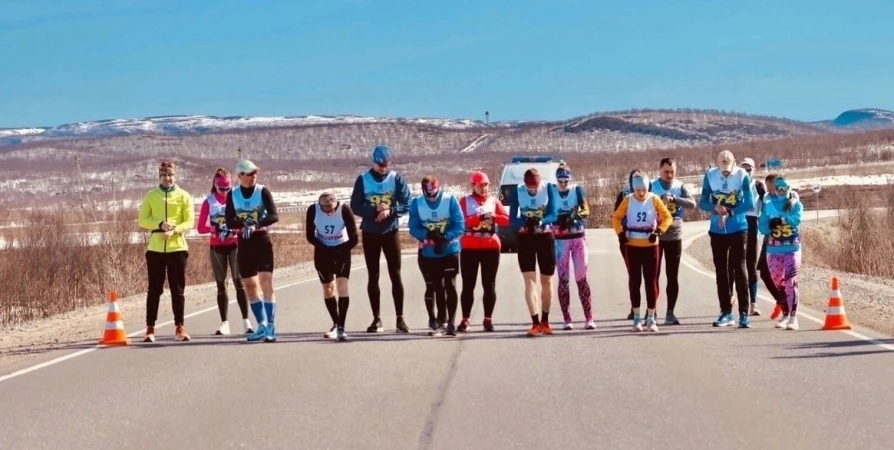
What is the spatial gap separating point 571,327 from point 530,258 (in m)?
1.13

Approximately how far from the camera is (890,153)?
147m

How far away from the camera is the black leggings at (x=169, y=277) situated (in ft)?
49.7

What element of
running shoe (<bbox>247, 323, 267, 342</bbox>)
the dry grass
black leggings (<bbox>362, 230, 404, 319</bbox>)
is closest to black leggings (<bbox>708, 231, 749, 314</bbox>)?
black leggings (<bbox>362, 230, 404, 319</bbox>)

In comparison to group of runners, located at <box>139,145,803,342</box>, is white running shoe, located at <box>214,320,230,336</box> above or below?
below

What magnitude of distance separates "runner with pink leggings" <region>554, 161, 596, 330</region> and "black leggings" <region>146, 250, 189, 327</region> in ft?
14.6

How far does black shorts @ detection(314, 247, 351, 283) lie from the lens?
14703 millimetres

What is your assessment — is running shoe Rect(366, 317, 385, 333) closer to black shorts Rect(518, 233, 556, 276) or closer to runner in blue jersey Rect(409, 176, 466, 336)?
runner in blue jersey Rect(409, 176, 466, 336)

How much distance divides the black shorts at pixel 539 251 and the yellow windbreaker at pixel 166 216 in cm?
392

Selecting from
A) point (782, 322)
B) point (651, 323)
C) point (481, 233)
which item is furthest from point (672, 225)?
point (481, 233)

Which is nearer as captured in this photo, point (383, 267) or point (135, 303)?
point (135, 303)

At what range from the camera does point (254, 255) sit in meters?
14.5

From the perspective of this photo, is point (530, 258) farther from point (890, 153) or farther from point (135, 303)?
point (890, 153)

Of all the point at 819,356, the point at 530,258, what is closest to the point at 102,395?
the point at 530,258

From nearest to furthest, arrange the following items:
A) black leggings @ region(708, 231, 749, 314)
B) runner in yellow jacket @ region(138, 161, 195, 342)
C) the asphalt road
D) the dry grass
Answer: the asphalt road < runner in yellow jacket @ region(138, 161, 195, 342) < black leggings @ region(708, 231, 749, 314) < the dry grass
